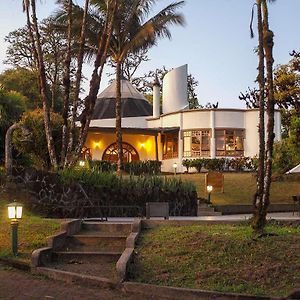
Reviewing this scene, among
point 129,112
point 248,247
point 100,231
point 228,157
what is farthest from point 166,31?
point 248,247

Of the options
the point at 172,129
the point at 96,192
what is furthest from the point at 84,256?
the point at 172,129

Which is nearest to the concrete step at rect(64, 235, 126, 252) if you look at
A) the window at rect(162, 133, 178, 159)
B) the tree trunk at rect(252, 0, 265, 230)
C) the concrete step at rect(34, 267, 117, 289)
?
the concrete step at rect(34, 267, 117, 289)

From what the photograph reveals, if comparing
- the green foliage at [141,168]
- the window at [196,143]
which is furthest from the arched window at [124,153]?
the green foliage at [141,168]

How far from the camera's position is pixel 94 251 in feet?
33.2

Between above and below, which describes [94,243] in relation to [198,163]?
below

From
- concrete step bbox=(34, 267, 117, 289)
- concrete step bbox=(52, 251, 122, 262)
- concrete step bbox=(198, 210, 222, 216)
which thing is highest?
concrete step bbox=(198, 210, 222, 216)

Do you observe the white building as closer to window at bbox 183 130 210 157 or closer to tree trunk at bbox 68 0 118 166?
window at bbox 183 130 210 157

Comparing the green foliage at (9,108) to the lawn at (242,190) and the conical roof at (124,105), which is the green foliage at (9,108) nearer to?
the lawn at (242,190)

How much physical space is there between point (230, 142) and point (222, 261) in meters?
27.2

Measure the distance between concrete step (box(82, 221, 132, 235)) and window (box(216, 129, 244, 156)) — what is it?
24144 millimetres

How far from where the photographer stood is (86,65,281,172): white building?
1382 inches

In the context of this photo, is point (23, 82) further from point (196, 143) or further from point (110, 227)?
point (110, 227)

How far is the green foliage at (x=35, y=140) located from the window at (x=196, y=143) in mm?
16560

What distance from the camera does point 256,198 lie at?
→ 983 cm
